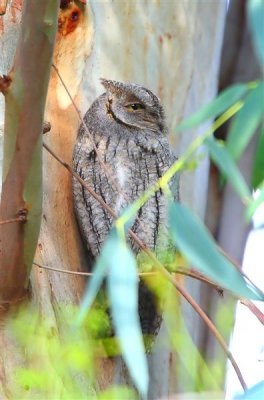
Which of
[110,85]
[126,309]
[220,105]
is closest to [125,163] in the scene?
[110,85]

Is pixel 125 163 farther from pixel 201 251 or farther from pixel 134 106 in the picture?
pixel 201 251

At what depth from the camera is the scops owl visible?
2.11m

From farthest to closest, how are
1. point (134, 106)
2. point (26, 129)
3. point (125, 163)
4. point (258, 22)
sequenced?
point (134, 106), point (125, 163), point (26, 129), point (258, 22)

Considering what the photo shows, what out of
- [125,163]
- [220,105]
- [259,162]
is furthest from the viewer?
[125,163]

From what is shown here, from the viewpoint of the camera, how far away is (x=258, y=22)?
106cm

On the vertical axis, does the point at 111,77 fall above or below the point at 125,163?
above

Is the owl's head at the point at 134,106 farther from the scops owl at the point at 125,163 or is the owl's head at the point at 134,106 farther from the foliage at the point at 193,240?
the foliage at the point at 193,240

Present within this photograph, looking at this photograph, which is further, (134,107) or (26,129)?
(134,107)

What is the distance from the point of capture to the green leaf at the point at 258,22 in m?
1.05

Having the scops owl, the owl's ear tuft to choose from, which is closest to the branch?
the scops owl

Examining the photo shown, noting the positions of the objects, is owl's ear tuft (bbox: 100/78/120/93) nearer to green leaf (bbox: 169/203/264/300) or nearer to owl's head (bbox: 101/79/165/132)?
owl's head (bbox: 101/79/165/132)

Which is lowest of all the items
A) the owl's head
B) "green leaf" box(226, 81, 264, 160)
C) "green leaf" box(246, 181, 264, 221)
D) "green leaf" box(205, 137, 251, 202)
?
"green leaf" box(246, 181, 264, 221)

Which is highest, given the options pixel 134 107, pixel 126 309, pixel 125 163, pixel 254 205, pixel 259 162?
pixel 134 107

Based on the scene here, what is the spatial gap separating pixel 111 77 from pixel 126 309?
1.33 metres
